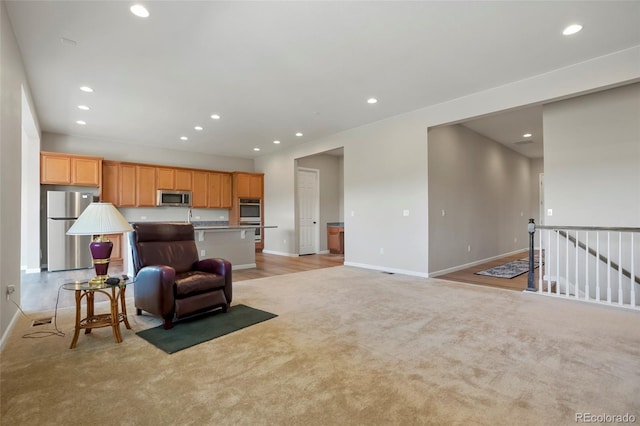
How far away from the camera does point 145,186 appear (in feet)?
24.7

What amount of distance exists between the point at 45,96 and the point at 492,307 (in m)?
6.77

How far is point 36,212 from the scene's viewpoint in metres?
6.07

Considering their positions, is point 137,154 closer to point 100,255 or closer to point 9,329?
point 9,329

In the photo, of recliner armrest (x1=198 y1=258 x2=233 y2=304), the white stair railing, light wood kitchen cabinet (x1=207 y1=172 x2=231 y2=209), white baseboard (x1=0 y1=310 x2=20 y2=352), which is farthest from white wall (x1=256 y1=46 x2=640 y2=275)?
white baseboard (x1=0 y1=310 x2=20 y2=352)

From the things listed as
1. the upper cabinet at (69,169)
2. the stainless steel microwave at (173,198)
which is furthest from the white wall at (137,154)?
the stainless steel microwave at (173,198)

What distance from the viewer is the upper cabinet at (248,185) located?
28.8 ft

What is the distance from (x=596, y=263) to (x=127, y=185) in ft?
28.5

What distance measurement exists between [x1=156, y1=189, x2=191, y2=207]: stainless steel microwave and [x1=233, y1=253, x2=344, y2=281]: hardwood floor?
93.5 inches

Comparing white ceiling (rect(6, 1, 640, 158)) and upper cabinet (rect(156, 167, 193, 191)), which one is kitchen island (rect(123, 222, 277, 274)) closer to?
white ceiling (rect(6, 1, 640, 158))

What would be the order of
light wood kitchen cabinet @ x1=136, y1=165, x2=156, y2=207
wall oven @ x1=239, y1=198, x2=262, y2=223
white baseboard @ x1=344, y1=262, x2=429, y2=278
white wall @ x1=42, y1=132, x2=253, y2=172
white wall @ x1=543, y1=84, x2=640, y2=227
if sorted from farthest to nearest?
wall oven @ x1=239, y1=198, x2=262, y2=223 < light wood kitchen cabinet @ x1=136, y1=165, x2=156, y2=207 < white wall @ x1=42, y1=132, x2=253, y2=172 < white baseboard @ x1=344, y1=262, x2=429, y2=278 < white wall @ x1=543, y1=84, x2=640, y2=227

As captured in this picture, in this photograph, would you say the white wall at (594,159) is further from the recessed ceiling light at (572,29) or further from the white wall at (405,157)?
the recessed ceiling light at (572,29)

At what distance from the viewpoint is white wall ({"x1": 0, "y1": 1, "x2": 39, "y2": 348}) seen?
8.52 ft

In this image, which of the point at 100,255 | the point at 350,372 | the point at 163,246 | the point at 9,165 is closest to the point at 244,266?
the point at 163,246

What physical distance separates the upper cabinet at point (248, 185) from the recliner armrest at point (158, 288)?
226 inches
